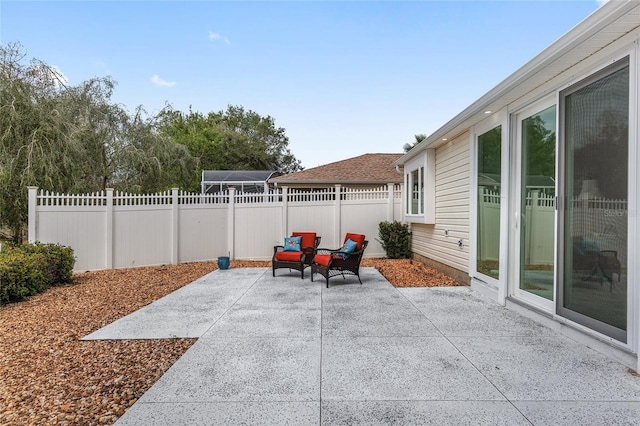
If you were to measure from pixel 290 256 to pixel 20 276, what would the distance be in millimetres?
4314

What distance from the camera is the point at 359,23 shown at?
9094 mm

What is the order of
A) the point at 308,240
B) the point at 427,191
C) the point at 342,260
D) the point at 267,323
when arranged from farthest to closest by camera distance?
the point at 308,240 → the point at 427,191 → the point at 342,260 → the point at 267,323

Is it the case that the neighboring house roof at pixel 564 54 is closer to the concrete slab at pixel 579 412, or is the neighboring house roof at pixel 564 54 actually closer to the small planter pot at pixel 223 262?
the concrete slab at pixel 579 412

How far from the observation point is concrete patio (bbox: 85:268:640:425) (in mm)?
2076

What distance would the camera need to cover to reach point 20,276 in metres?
5.02

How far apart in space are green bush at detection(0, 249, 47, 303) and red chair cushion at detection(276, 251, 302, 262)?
159 inches

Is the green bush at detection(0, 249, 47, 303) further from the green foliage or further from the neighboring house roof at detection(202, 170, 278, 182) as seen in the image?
the neighboring house roof at detection(202, 170, 278, 182)

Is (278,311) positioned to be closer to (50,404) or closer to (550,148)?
(50,404)

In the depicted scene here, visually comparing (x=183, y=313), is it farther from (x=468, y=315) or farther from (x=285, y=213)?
(x=285, y=213)

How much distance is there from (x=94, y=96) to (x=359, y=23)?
874 cm

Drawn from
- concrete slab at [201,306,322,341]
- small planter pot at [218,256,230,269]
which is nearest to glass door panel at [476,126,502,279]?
concrete slab at [201,306,322,341]

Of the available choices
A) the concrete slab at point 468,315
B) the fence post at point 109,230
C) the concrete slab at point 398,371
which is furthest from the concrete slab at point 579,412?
the fence post at point 109,230

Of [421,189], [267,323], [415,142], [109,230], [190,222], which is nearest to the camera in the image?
[267,323]

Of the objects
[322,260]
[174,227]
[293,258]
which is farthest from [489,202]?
[174,227]
